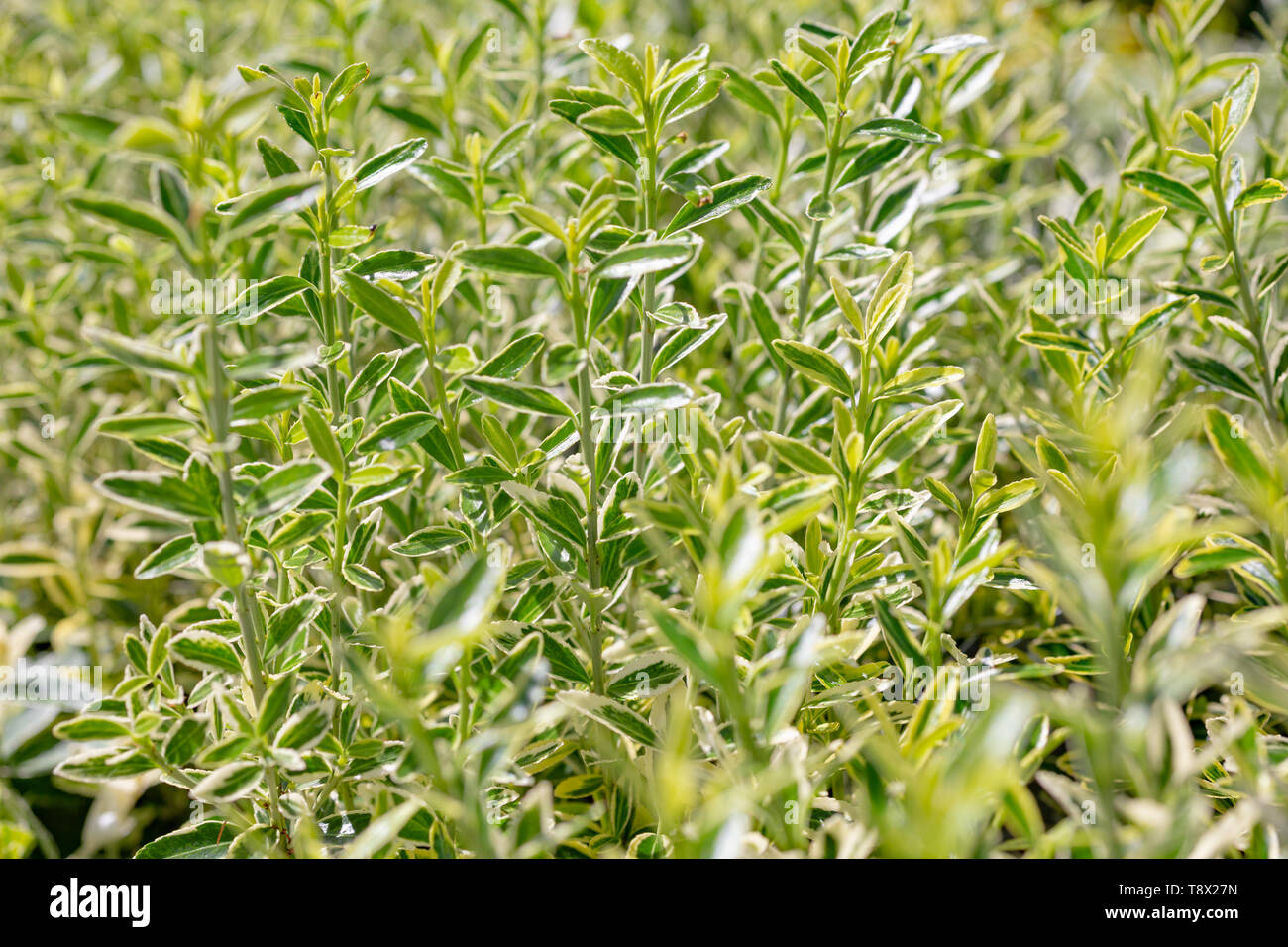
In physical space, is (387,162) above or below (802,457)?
above

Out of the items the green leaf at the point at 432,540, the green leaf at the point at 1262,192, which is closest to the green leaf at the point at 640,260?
the green leaf at the point at 432,540

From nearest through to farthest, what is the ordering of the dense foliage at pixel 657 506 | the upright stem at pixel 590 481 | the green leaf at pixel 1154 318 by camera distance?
1. the dense foliage at pixel 657 506
2. the upright stem at pixel 590 481
3. the green leaf at pixel 1154 318

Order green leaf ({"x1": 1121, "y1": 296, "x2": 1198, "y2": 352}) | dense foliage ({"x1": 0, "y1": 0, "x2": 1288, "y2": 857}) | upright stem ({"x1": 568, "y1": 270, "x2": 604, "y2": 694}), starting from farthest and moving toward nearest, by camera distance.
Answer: green leaf ({"x1": 1121, "y1": 296, "x2": 1198, "y2": 352})
upright stem ({"x1": 568, "y1": 270, "x2": 604, "y2": 694})
dense foliage ({"x1": 0, "y1": 0, "x2": 1288, "y2": 857})

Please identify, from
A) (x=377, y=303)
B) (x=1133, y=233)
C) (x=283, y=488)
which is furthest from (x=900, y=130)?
(x=283, y=488)

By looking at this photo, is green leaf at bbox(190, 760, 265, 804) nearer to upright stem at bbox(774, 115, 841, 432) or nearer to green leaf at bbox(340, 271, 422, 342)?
green leaf at bbox(340, 271, 422, 342)

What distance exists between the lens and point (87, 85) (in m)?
1.15

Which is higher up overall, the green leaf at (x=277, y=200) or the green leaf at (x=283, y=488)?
the green leaf at (x=277, y=200)

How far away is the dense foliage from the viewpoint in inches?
18.5

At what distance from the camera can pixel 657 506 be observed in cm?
52

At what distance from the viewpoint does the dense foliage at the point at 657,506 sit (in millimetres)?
469

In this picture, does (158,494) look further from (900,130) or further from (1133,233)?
(1133,233)

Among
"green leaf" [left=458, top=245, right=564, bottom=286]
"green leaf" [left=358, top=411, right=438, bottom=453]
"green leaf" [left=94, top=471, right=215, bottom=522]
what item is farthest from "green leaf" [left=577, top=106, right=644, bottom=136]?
"green leaf" [left=94, top=471, right=215, bottom=522]

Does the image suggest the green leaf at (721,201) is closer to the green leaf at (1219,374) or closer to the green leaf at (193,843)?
the green leaf at (1219,374)
